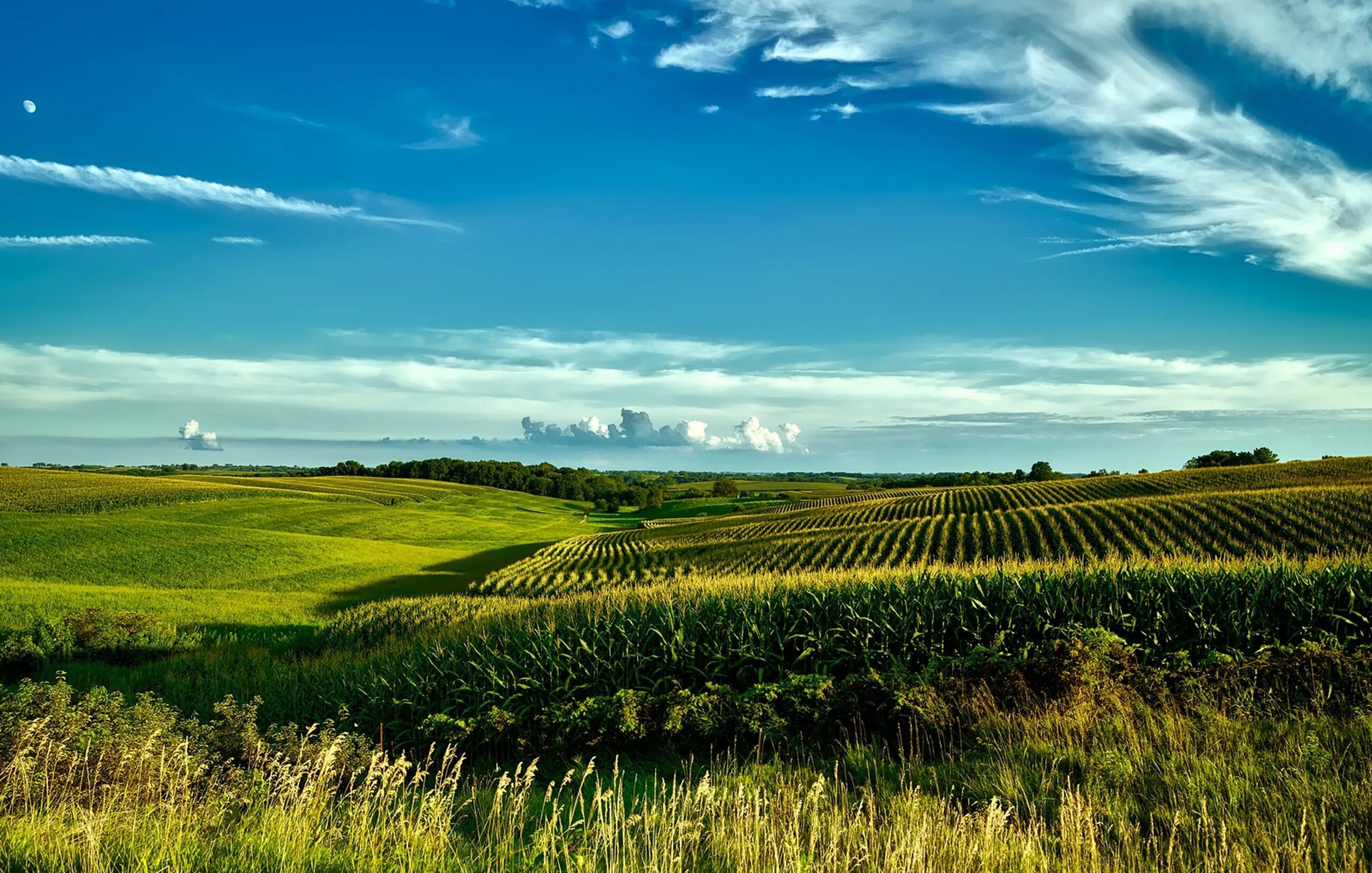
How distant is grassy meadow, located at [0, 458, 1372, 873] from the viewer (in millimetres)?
5234

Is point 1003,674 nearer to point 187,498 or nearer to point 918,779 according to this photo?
point 918,779

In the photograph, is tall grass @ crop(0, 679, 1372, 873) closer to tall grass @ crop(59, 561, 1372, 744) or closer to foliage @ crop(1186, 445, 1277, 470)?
tall grass @ crop(59, 561, 1372, 744)

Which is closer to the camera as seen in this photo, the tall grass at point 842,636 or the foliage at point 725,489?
the tall grass at point 842,636

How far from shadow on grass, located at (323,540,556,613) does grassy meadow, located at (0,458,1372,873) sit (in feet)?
50.8

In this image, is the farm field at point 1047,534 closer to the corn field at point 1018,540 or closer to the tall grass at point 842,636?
the corn field at point 1018,540

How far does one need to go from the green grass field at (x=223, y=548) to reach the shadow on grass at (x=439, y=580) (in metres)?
0.19

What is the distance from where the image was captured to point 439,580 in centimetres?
4775

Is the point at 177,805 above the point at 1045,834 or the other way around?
the other way around

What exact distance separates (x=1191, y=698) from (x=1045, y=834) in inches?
197

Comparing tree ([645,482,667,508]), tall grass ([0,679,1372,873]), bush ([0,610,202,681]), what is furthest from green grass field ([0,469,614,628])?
tree ([645,482,667,508])

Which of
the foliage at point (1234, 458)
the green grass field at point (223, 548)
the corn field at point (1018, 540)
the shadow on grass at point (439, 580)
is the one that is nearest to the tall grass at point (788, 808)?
the corn field at point (1018, 540)

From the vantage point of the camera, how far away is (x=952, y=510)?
201 feet

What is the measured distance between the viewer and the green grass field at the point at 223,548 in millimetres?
29719

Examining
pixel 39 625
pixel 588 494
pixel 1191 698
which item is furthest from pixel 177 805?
pixel 588 494
